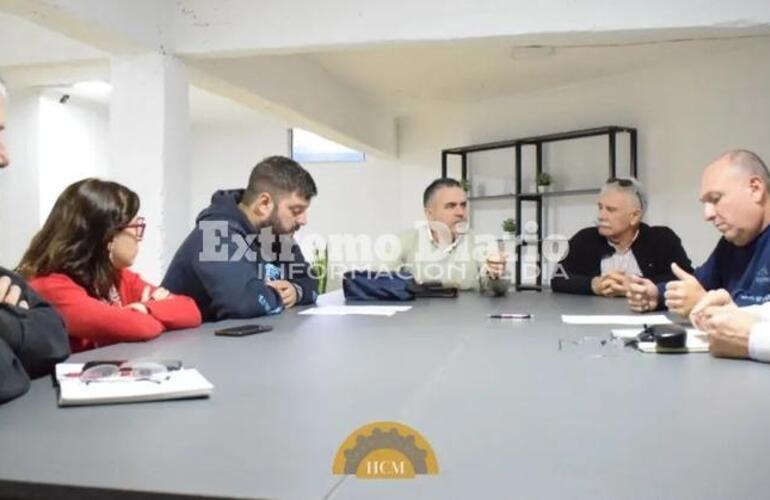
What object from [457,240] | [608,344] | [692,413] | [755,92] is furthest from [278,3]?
[755,92]

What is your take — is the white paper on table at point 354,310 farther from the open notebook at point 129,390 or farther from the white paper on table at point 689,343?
the open notebook at point 129,390

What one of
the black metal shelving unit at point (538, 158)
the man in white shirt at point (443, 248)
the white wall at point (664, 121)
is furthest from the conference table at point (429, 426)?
the black metal shelving unit at point (538, 158)

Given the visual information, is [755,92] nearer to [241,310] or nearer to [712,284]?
[712,284]

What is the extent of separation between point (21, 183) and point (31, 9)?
3.60 m

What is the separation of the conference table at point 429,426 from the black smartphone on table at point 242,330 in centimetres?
22

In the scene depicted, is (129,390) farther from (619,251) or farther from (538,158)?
(538,158)

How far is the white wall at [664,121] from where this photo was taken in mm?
4566

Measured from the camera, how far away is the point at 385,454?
778 mm

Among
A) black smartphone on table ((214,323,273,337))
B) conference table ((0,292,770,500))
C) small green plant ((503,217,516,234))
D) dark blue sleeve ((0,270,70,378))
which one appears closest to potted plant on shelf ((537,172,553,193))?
small green plant ((503,217,516,234))

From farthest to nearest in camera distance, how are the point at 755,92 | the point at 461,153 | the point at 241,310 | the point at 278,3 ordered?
the point at 461,153
the point at 755,92
the point at 278,3
the point at 241,310

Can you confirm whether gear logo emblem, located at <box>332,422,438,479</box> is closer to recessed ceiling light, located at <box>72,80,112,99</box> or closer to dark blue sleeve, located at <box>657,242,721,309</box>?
dark blue sleeve, located at <box>657,242,721,309</box>

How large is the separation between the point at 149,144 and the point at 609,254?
222 centimetres

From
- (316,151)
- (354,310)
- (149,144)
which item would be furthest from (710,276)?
(316,151)

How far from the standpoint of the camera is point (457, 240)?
11.5ft
